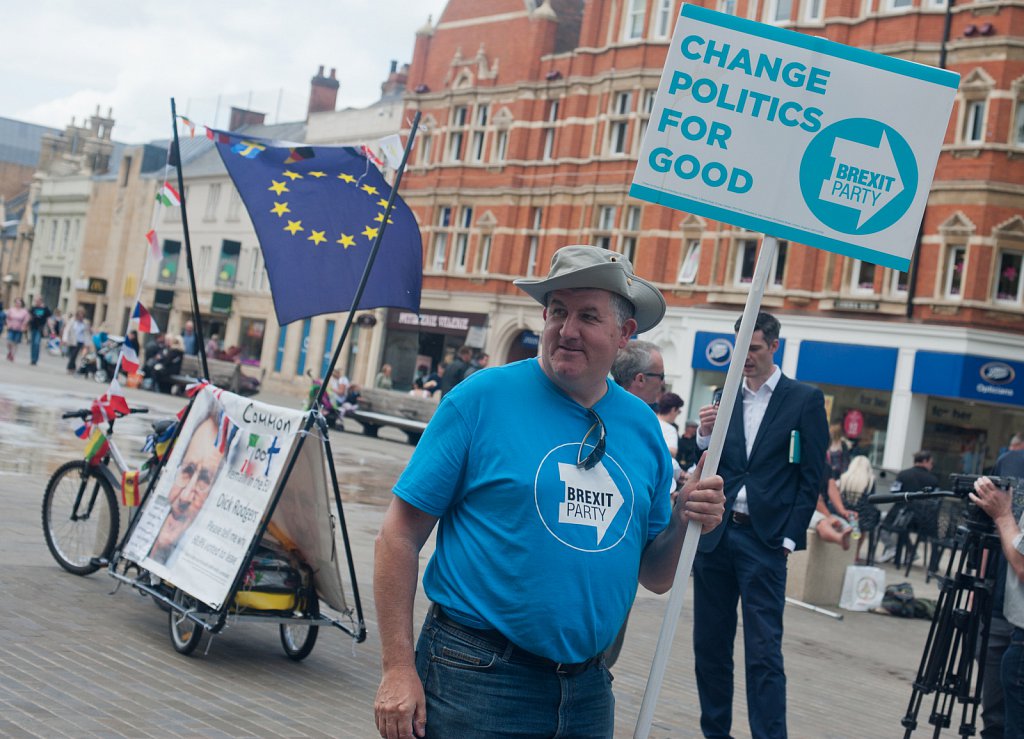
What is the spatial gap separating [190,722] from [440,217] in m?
44.8

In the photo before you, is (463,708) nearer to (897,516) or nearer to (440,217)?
(897,516)

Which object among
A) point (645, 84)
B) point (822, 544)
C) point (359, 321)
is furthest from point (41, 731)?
point (359, 321)

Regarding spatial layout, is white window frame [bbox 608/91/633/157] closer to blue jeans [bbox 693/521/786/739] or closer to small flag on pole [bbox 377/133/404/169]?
small flag on pole [bbox 377/133/404/169]

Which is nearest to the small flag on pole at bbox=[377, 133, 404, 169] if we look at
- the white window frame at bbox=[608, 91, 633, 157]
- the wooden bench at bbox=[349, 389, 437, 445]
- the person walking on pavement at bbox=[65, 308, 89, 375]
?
the wooden bench at bbox=[349, 389, 437, 445]

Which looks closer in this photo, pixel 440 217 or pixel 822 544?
pixel 822 544

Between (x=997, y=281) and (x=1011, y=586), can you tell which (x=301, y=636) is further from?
(x=997, y=281)

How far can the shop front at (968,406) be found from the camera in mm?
31625

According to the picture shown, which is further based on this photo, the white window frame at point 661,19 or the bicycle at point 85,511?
the white window frame at point 661,19

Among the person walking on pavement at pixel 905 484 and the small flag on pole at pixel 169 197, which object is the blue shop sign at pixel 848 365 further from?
the small flag on pole at pixel 169 197

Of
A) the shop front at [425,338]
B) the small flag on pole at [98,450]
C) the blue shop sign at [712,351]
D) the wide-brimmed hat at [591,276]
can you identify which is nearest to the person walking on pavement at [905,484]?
the small flag on pole at [98,450]

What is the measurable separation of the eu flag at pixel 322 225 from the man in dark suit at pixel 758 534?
2136 mm

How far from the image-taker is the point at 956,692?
232 inches

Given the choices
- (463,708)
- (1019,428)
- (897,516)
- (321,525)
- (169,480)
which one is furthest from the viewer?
(1019,428)

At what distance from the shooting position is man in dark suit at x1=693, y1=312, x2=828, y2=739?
5.99 meters
